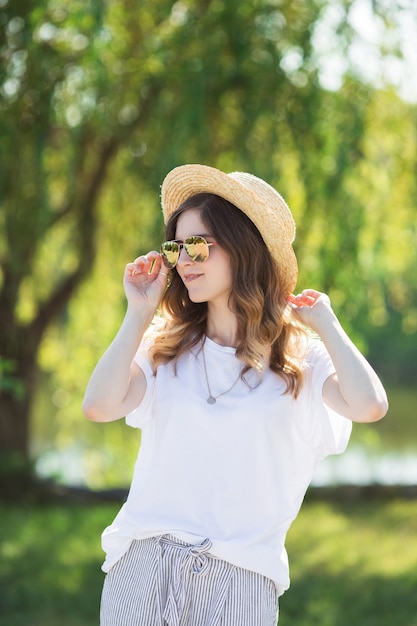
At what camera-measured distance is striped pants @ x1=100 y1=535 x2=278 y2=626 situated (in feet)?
6.37

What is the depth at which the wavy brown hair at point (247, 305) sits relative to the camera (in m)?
2.14

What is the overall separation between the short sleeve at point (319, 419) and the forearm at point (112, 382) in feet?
1.30

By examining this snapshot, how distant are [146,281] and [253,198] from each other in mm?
332

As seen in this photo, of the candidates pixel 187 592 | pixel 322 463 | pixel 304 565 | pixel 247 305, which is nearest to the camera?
pixel 187 592

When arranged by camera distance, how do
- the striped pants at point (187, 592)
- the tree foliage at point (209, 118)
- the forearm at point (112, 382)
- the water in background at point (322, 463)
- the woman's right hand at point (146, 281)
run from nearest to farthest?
1. the striped pants at point (187, 592)
2. the forearm at point (112, 382)
3. the woman's right hand at point (146, 281)
4. the tree foliage at point (209, 118)
5. the water in background at point (322, 463)

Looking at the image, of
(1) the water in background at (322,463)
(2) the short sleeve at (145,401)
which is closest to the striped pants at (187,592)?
(2) the short sleeve at (145,401)

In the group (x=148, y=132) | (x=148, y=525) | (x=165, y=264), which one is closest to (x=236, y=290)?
(x=165, y=264)

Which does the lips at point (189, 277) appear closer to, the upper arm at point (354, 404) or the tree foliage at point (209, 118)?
the upper arm at point (354, 404)

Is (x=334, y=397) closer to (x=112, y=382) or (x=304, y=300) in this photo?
(x=304, y=300)

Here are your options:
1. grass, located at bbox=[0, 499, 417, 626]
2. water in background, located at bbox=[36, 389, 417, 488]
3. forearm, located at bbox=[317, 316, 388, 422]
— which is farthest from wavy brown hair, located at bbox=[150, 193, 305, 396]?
water in background, located at bbox=[36, 389, 417, 488]

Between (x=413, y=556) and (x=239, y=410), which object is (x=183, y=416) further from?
(x=413, y=556)

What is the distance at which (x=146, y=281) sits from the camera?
Answer: 7.38 ft


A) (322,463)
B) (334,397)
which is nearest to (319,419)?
(334,397)

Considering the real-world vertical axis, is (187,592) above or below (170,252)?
below
